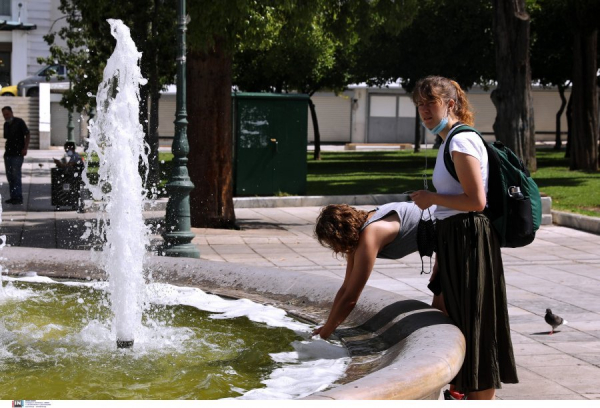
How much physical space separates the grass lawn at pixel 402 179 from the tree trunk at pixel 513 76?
1.20m

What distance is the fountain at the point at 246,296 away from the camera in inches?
164

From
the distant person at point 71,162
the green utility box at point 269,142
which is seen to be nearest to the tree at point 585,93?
the green utility box at point 269,142

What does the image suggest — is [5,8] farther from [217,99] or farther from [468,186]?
[468,186]

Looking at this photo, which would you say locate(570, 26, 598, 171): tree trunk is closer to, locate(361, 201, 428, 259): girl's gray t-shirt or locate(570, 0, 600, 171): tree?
locate(570, 0, 600, 171): tree

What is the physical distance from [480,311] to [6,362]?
8.47 ft

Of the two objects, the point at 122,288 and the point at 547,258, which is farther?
the point at 547,258

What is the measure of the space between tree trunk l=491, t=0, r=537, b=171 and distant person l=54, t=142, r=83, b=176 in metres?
8.55

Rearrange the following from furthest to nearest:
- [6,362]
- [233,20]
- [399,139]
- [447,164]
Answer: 1. [399,139]
2. [233,20]
3. [6,362]
4. [447,164]

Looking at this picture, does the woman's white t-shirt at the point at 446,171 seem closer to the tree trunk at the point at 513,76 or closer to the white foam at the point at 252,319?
the white foam at the point at 252,319

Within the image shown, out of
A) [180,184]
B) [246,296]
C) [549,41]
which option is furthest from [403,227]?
[549,41]

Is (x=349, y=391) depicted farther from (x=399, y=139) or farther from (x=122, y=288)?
(x=399, y=139)

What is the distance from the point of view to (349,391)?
12.0 feet

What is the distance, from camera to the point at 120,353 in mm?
5477
